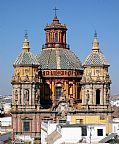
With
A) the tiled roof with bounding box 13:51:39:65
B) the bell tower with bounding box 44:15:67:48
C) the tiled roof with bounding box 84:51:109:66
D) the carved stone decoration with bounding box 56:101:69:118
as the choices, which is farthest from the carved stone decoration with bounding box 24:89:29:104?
the bell tower with bounding box 44:15:67:48

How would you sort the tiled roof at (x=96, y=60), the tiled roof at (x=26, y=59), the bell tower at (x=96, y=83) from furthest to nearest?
the tiled roof at (x=96, y=60) → the tiled roof at (x=26, y=59) → the bell tower at (x=96, y=83)

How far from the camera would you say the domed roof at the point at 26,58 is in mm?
84938

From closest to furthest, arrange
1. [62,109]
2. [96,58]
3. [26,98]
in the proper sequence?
[26,98]
[62,109]
[96,58]

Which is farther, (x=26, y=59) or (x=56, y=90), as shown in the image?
(x=56, y=90)

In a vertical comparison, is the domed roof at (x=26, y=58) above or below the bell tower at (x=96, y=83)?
above

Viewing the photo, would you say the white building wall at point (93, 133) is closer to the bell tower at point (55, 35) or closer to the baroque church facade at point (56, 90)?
the baroque church facade at point (56, 90)

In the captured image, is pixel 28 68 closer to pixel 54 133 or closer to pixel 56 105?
pixel 56 105

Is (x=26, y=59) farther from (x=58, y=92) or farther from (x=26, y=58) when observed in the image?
(x=58, y=92)

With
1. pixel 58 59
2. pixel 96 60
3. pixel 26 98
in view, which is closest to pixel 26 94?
pixel 26 98

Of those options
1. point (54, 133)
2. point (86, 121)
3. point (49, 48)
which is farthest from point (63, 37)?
point (54, 133)

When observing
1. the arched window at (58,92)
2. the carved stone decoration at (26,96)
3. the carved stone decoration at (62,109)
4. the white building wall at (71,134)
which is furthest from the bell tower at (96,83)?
the white building wall at (71,134)

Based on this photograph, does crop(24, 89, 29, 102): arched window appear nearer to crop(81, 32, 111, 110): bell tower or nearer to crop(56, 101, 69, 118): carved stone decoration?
crop(56, 101, 69, 118): carved stone decoration

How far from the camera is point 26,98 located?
84.4m

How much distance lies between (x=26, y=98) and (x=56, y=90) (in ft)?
17.6
